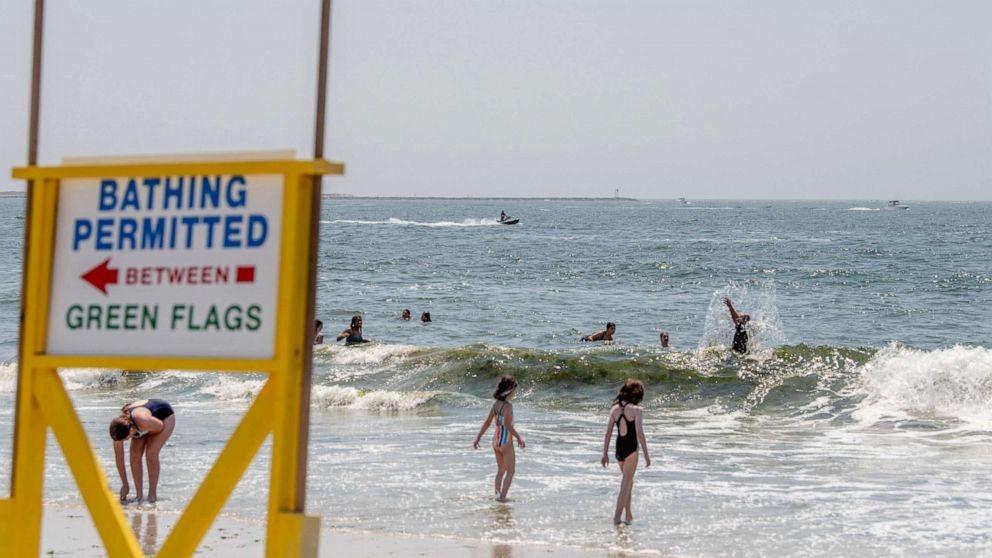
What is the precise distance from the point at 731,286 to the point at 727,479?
40.1 meters

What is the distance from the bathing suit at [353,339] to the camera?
29.1 m

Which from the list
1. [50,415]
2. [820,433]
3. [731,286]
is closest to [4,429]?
[820,433]

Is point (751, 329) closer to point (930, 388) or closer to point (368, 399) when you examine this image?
point (930, 388)

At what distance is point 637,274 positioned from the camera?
190 feet

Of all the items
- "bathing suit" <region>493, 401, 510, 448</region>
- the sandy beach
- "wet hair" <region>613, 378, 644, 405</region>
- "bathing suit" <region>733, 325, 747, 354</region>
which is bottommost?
the sandy beach

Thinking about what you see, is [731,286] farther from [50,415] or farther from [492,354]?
[50,415]

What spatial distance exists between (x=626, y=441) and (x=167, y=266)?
7.27 metres

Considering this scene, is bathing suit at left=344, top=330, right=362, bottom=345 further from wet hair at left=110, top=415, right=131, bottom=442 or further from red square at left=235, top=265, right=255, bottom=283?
red square at left=235, top=265, right=255, bottom=283

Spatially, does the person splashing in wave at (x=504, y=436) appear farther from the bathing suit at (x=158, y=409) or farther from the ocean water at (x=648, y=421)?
the bathing suit at (x=158, y=409)

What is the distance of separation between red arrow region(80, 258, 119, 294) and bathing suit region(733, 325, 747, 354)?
857 inches

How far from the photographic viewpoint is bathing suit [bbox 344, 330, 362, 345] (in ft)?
95.6

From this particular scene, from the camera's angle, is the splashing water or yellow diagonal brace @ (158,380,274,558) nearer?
yellow diagonal brace @ (158,380,274,558)

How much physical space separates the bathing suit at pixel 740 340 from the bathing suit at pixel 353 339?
868 centimetres

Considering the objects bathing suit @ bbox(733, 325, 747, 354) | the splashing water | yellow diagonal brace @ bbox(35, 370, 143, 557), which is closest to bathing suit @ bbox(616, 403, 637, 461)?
yellow diagonal brace @ bbox(35, 370, 143, 557)
